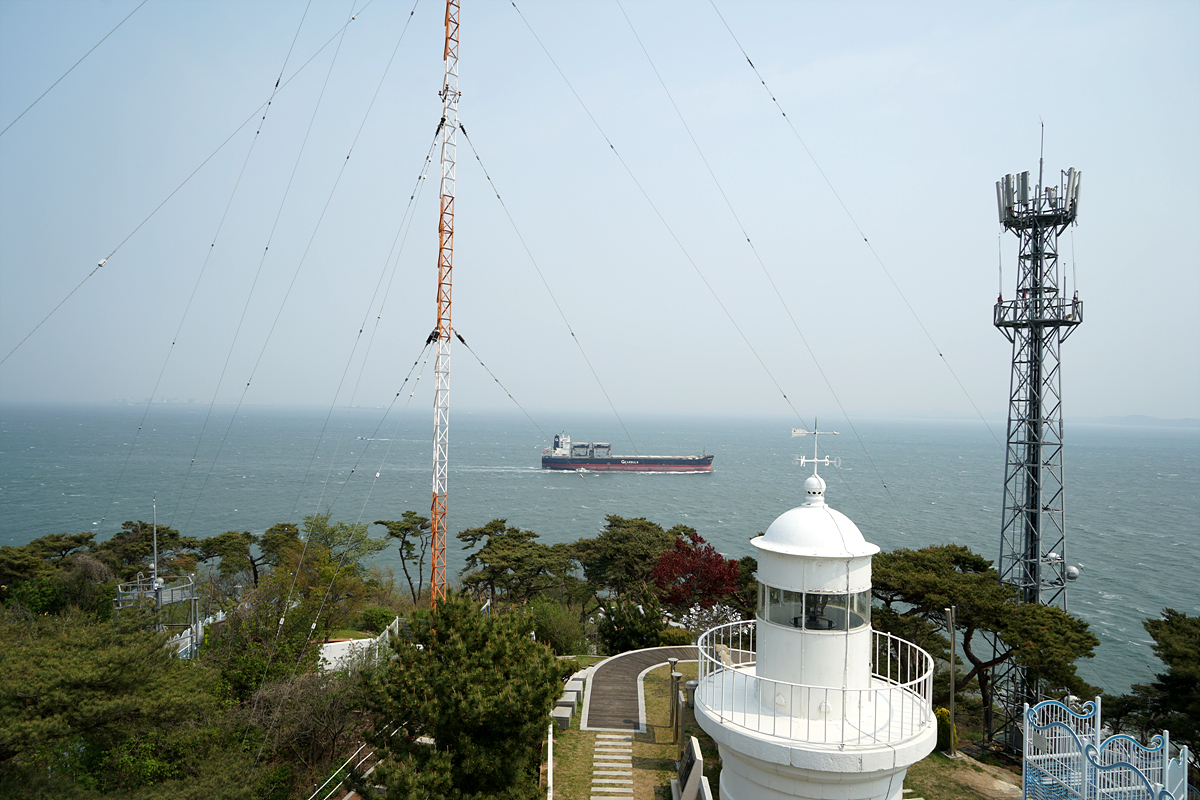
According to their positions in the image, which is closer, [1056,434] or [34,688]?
[34,688]

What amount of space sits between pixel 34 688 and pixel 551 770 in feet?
23.9

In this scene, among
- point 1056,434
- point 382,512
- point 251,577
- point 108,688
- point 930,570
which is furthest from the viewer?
point 382,512

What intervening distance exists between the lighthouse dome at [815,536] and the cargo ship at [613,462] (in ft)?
293

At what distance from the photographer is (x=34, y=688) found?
8.62 meters

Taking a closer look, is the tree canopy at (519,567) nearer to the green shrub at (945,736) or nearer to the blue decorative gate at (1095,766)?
the green shrub at (945,736)

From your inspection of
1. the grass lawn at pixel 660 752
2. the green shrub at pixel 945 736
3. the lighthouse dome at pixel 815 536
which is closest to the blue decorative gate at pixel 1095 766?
the green shrub at pixel 945 736

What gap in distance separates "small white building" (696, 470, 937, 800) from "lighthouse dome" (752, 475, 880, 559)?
0.04ft

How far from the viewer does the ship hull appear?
317 feet

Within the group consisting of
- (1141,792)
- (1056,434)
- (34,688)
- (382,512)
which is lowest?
(382,512)

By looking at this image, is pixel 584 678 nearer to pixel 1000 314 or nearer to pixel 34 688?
pixel 34 688

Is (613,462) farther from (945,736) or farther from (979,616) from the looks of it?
(945,736)

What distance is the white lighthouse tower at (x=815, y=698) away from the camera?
638cm

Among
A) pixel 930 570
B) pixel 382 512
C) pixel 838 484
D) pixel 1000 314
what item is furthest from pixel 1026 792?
pixel 838 484

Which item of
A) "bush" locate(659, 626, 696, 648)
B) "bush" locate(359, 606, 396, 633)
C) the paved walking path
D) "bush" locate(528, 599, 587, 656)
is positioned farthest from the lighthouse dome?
"bush" locate(359, 606, 396, 633)
